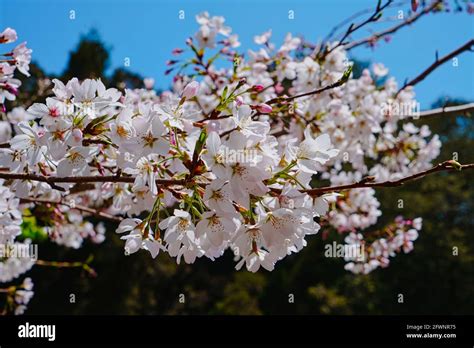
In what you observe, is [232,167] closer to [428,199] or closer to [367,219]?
[367,219]

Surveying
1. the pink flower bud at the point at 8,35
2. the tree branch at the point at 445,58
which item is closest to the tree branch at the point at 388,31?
the tree branch at the point at 445,58

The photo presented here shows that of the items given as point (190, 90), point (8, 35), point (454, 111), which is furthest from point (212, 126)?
point (454, 111)

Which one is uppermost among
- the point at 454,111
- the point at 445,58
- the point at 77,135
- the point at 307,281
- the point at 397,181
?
the point at 445,58

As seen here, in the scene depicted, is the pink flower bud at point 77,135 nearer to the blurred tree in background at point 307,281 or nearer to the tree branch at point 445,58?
the tree branch at point 445,58

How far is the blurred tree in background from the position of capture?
1366 centimetres

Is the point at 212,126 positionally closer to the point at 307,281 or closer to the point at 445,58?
the point at 445,58

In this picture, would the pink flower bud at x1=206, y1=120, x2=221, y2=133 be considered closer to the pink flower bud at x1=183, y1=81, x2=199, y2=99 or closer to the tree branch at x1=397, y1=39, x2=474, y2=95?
the pink flower bud at x1=183, y1=81, x2=199, y2=99

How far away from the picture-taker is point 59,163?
0.87m

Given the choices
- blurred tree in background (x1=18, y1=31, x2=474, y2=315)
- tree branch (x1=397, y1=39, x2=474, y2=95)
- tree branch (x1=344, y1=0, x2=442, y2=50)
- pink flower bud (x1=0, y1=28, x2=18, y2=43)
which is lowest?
blurred tree in background (x1=18, y1=31, x2=474, y2=315)

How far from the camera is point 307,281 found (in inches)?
613

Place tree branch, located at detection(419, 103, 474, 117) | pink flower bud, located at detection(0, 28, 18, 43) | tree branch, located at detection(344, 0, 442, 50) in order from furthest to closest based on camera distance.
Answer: tree branch, located at detection(344, 0, 442, 50)
tree branch, located at detection(419, 103, 474, 117)
pink flower bud, located at detection(0, 28, 18, 43)

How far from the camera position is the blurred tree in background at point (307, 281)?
1366 centimetres

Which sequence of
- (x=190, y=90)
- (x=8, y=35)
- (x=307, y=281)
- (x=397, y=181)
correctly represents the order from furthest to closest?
1. (x=307, y=281)
2. (x=8, y=35)
3. (x=190, y=90)
4. (x=397, y=181)

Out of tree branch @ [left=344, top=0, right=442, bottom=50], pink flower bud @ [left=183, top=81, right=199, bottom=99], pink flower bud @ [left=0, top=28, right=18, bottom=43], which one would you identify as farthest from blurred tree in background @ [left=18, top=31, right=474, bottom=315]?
pink flower bud @ [left=183, top=81, right=199, bottom=99]
